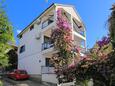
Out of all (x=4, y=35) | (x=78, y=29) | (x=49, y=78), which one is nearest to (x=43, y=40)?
(x=78, y=29)

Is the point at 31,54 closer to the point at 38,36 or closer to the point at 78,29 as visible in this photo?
the point at 38,36

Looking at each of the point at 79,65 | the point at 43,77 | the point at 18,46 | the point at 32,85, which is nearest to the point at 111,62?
the point at 79,65

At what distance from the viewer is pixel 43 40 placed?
121 ft

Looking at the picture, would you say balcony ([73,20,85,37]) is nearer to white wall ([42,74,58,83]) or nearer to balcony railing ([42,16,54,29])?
balcony railing ([42,16,54,29])

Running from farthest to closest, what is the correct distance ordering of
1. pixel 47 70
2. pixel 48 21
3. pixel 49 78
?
pixel 48 21 < pixel 47 70 < pixel 49 78

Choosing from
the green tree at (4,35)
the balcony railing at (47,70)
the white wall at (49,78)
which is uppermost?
the green tree at (4,35)

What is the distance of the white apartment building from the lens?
112 ft

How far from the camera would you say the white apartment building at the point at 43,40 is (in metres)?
34.2

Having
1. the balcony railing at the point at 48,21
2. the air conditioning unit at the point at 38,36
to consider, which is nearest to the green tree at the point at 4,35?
the balcony railing at the point at 48,21

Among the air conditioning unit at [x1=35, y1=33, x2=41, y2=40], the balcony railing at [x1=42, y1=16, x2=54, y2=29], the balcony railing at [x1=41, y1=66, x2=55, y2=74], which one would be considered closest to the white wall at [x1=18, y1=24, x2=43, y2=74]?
the air conditioning unit at [x1=35, y1=33, x2=41, y2=40]

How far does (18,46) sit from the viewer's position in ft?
155

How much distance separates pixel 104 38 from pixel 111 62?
177 inches

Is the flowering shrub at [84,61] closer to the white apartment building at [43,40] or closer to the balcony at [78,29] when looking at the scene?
the white apartment building at [43,40]

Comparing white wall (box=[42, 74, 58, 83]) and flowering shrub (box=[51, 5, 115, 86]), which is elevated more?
flowering shrub (box=[51, 5, 115, 86])
